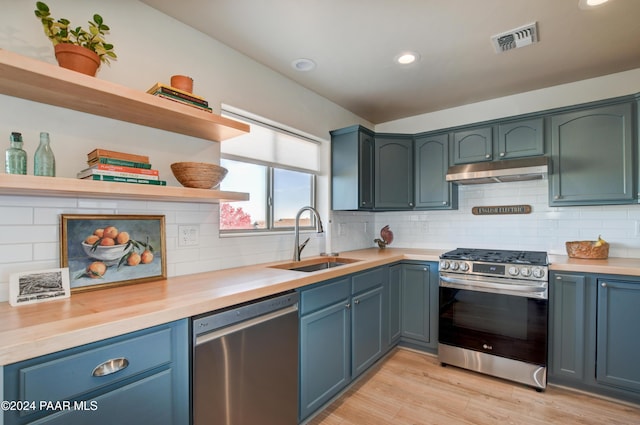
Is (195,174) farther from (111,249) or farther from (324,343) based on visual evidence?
(324,343)

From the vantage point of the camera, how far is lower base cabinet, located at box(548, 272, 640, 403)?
2180 millimetres

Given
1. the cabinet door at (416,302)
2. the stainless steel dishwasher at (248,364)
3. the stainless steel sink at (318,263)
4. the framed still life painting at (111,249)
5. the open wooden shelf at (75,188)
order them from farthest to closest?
the cabinet door at (416,302) → the stainless steel sink at (318,263) → the framed still life painting at (111,249) → the stainless steel dishwasher at (248,364) → the open wooden shelf at (75,188)

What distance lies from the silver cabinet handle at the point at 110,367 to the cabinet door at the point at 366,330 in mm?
1584

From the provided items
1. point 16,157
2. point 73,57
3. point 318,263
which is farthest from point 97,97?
point 318,263

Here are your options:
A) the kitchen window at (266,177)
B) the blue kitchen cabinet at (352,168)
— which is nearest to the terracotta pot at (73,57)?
the kitchen window at (266,177)

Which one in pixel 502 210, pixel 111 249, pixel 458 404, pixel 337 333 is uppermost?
pixel 502 210

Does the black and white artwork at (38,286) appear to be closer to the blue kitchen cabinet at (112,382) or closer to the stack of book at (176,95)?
the blue kitchen cabinet at (112,382)

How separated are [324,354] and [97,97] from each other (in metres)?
1.92

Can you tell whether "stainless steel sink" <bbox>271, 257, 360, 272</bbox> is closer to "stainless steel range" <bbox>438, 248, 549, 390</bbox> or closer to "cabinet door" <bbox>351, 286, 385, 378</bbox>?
"cabinet door" <bbox>351, 286, 385, 378</bbox>

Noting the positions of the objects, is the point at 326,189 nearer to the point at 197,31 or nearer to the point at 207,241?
the point at 207,241

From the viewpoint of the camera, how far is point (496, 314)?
2566 mm

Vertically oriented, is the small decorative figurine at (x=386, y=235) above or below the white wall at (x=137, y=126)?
below

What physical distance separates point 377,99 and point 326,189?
109 centimetres

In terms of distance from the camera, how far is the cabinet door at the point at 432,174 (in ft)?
10.9
